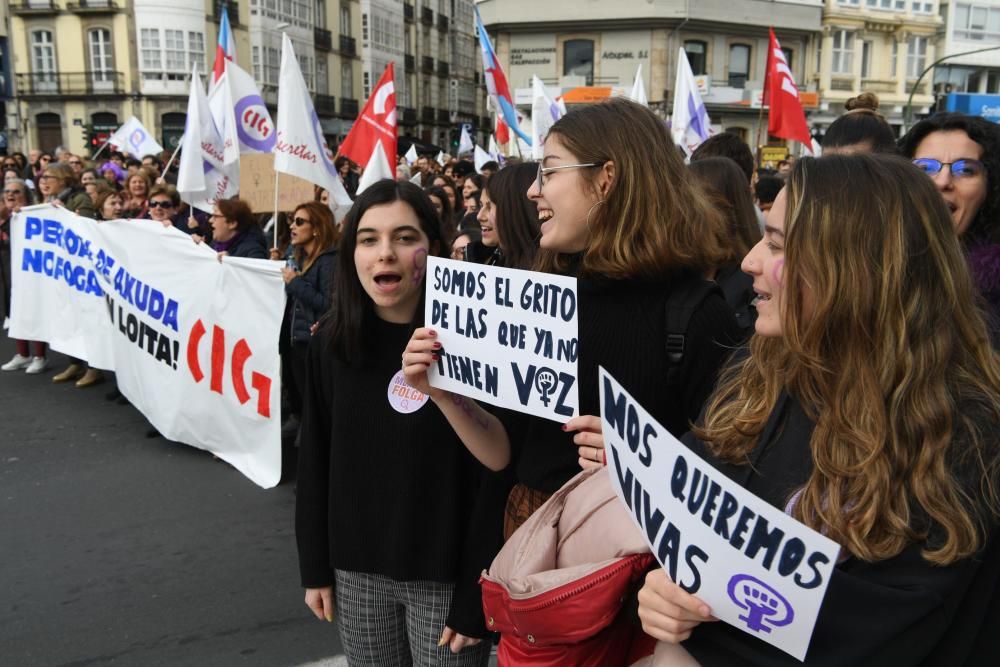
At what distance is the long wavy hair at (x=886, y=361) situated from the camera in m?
1.24

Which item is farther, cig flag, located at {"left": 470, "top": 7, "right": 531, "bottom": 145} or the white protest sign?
cig flag, located at {"left": 470, "top": 7, "right": 531, "bottom": 145}

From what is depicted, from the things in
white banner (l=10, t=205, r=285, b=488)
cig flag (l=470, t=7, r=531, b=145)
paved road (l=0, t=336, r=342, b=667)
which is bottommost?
paved road (l=0, t=336, r=342, b=667)

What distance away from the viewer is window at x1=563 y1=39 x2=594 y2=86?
39.3 meters

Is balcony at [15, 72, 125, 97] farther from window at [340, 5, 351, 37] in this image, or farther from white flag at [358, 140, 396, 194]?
white flag at [358, 140, 396, 194]

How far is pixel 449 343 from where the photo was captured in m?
2.07

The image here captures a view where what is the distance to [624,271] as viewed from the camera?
189 centimetres

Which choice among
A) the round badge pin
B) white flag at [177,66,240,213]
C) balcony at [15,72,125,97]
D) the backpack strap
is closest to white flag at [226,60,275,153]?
white flag at [177,66,240,213]

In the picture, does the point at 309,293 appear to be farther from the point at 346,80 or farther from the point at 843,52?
the point at 346,80

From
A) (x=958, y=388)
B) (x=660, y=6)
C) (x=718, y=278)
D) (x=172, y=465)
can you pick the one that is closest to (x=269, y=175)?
(x=172, y=465)

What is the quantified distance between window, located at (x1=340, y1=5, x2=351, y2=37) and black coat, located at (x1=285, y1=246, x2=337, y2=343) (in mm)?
48175

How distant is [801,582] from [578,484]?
0.63 m

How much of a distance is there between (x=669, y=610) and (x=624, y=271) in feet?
2.66

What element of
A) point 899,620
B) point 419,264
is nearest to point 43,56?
point 419,264

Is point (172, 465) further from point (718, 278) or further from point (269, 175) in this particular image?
point (718, 278)
